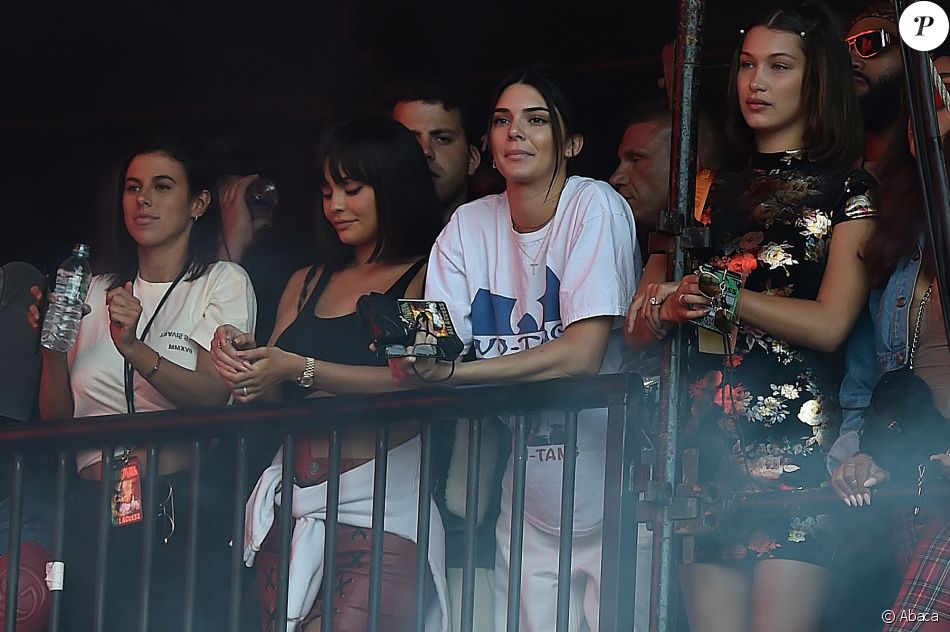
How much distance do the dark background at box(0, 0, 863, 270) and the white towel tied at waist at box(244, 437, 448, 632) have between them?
1639mm

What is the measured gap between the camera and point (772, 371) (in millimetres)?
3193

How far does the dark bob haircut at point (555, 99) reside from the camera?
359 cm

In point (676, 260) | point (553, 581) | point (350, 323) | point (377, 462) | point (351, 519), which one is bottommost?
point (553, 581)

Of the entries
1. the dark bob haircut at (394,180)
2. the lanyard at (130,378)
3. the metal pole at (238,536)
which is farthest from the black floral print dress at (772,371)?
the lanyard at (130,378)

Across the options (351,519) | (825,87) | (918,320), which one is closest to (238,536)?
(351,519)

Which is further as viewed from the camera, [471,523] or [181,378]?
[181,378]

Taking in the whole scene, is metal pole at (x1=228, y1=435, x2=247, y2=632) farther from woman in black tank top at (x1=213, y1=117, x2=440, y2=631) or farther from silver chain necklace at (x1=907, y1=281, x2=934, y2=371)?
silver chain necklace at (x1=907, y1=281, x2=934, y2=371)

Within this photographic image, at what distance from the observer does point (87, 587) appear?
12.1 feet

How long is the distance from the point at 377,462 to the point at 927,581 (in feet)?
3.86

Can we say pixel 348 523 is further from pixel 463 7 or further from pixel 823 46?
pixel 463 7

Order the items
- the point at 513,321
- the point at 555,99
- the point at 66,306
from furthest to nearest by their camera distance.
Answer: the point at 66,306 → the point at 555,99 → the point at 513,321

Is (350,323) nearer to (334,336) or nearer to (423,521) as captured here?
(334,336)

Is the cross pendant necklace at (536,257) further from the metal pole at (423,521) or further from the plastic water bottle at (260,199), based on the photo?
the plastic water bottle at (260,199)

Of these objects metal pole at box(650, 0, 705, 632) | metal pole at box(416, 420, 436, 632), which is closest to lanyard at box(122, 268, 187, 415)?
metal pole at box(416, 420, 436, 632)
